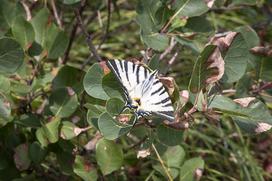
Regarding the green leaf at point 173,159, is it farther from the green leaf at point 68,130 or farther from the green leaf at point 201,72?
the green leaf at point 201,72

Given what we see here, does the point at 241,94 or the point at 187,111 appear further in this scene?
the point at 241,94

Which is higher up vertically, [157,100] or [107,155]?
[157,100]

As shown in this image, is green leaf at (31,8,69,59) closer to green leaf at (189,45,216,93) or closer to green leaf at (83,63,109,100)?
green leaf at (83,63,109,100)

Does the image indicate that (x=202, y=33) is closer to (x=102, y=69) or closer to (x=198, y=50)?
(x=198, y=50)

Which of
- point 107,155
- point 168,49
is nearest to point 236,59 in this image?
point 107,155

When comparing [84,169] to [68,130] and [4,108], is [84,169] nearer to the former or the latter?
[68,130]

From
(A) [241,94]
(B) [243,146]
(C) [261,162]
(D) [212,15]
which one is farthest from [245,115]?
(D) [212,15]
